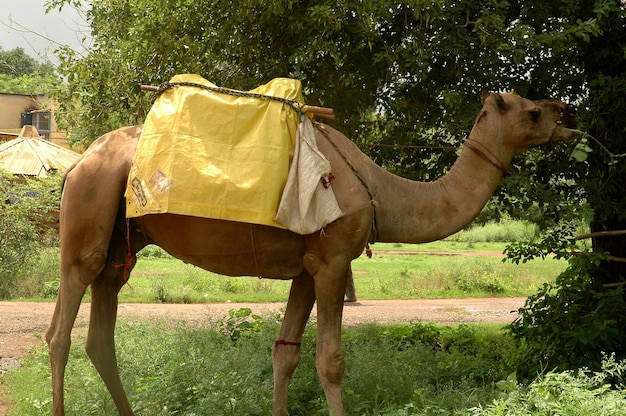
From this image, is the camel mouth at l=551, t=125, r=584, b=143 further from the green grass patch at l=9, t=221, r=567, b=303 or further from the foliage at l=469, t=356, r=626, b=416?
the green grass patch at l=9, t=221, r=567, b=303

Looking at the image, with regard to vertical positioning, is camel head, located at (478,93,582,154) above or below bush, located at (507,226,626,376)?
above

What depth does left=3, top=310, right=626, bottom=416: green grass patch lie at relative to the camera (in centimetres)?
531

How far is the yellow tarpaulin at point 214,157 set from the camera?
5656mm

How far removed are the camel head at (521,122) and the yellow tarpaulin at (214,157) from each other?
4.46 ft

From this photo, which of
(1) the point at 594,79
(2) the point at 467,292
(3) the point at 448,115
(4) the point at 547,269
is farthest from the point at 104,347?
(4) the point at 547,269

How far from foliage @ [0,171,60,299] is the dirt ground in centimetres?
144

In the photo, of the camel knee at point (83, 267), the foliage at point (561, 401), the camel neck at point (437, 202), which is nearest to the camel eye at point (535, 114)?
the camel neck at point (437, 202)

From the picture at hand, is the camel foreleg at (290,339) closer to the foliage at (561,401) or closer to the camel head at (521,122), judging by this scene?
the foliage at (561,401)

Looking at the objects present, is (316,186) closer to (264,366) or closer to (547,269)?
(264,366)

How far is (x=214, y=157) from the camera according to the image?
5.76m

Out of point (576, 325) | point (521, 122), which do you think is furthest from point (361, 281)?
point (521, 122)

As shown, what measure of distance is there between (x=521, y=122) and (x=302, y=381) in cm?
269

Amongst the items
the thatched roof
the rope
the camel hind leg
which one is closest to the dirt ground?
the camel hind leg

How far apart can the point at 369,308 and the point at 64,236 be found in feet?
30.9
